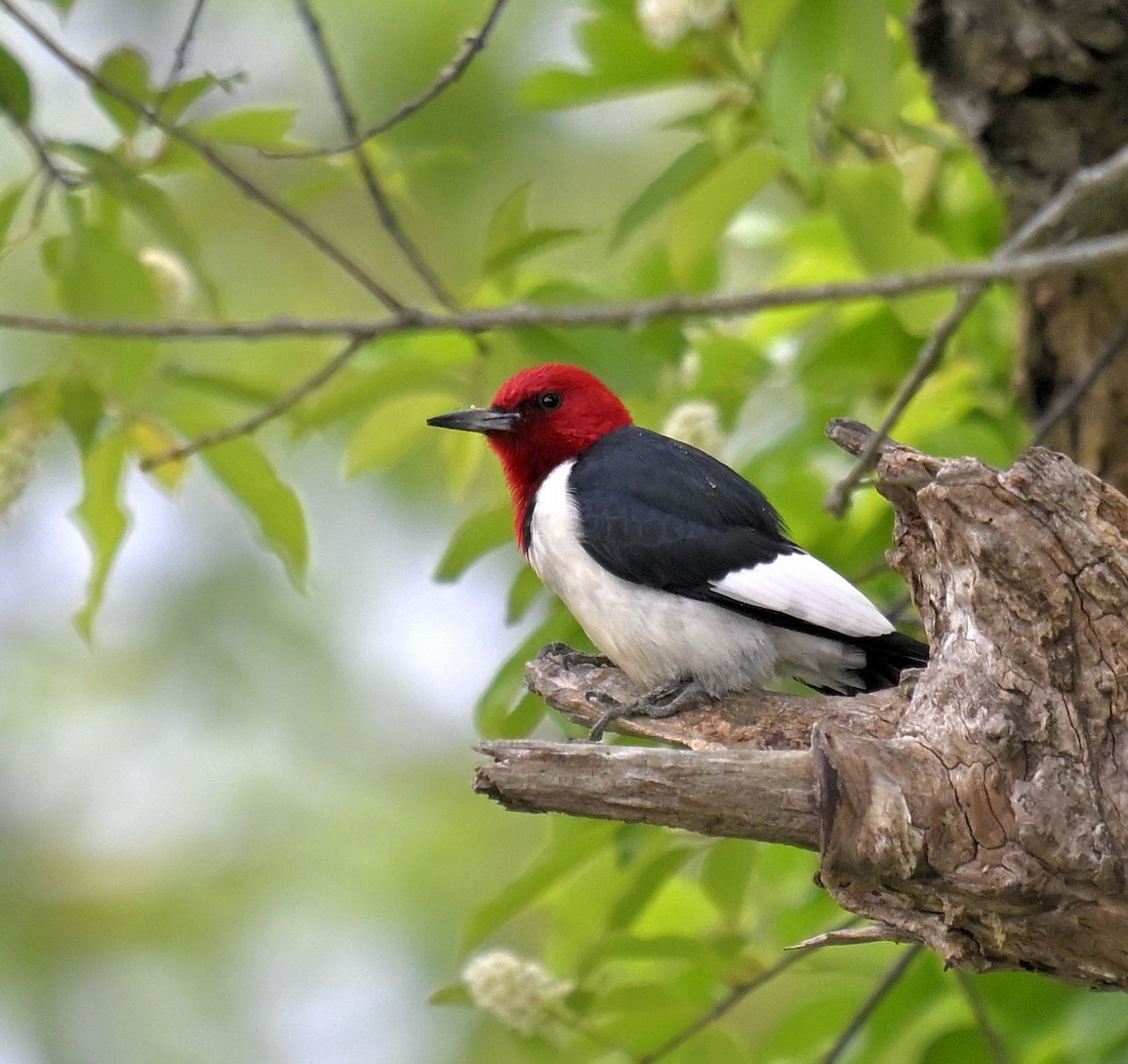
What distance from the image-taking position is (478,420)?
3.58 meters

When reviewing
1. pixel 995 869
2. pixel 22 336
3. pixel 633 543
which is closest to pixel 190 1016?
pixel 22 336

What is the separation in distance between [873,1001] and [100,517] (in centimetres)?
188

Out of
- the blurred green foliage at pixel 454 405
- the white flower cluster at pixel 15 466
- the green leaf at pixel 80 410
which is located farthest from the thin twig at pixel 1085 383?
the white flower cluster at pixel 15 466

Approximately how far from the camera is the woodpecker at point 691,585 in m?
3.10

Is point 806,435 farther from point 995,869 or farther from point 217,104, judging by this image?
point 217,104

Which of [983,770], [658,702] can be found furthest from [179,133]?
[983,770]

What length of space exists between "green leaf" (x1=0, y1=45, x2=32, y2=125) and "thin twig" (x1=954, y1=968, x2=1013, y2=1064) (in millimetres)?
2394

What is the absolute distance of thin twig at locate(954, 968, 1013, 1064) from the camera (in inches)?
115

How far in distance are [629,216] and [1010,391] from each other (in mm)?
1266

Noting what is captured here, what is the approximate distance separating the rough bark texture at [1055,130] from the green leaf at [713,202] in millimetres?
593

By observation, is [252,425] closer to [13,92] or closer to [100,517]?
[100,517]

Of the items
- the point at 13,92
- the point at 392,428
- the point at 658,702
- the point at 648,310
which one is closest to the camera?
the point at 648,310

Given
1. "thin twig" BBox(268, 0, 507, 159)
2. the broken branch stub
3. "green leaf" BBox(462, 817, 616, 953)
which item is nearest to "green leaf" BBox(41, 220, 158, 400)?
"thin twig" BBox(268, 0, 507, 159)

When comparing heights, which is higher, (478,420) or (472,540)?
(478,420)
